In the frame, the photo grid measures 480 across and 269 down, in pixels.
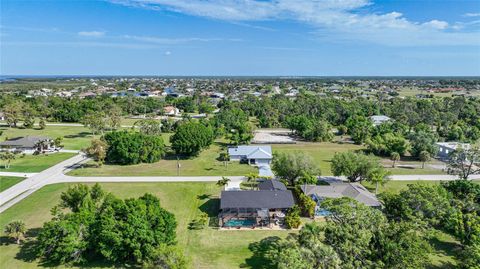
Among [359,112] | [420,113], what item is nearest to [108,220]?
[359,112]

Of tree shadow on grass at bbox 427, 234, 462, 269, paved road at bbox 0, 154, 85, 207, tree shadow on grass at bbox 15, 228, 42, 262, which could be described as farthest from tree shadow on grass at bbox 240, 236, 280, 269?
paved road at bbox 0, 154, 85, 207

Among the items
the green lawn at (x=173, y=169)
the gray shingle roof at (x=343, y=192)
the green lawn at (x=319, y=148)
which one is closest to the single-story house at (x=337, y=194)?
the gray shingle roof at (x=343, y=192)

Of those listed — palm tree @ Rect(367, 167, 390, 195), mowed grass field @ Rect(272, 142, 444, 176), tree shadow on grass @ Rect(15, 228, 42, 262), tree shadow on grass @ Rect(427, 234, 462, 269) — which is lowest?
tree shadow on grass @ Rect(427, 234, 462, 269)

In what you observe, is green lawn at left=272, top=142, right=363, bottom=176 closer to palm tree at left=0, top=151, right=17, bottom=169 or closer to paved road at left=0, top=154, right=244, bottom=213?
paved road at left=0, top=154, right=244, bottom=213

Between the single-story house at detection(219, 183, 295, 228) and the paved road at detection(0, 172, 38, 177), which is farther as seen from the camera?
the paved road at detection(0, 172, 38, 177)

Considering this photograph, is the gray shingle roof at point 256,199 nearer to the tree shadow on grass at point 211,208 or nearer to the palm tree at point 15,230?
the tree shadow on grass at point 211,208

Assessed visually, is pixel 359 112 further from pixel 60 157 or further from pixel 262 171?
pixel 60 157

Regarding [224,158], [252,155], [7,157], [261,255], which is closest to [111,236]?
[261,255]
